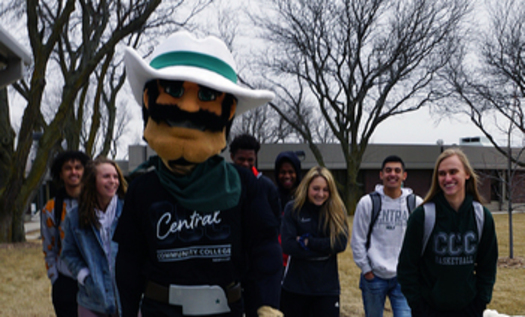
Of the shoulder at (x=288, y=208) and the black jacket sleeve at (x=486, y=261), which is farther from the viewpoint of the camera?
the shoulder at (x=288, y=208)

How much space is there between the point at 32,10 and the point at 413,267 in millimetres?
10299

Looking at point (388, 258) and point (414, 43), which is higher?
point (414, 43)

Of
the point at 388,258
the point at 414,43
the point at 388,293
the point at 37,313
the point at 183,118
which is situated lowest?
the point at 37,313

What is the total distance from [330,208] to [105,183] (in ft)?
6.05

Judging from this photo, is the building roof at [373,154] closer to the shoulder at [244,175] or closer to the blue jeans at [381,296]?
the blue jeans at [381,296]

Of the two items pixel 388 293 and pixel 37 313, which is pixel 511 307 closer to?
pixel 388 293

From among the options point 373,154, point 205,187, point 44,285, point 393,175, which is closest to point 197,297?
point 205,187

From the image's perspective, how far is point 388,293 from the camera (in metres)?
3.92

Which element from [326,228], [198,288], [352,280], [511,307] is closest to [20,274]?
[352,280]

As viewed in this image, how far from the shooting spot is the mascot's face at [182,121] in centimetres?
209

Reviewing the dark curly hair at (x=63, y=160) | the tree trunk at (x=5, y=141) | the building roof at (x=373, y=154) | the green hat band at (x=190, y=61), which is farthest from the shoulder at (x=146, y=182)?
the building roof at (x=373, y=154)

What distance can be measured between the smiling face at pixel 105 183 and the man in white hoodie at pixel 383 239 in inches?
81.9

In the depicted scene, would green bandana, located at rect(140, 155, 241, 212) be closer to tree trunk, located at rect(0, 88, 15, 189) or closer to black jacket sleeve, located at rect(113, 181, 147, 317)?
black jacket sleeve, located at rect(113, 181, 147, 317)

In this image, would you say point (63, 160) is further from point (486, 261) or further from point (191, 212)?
point (486, 261)
